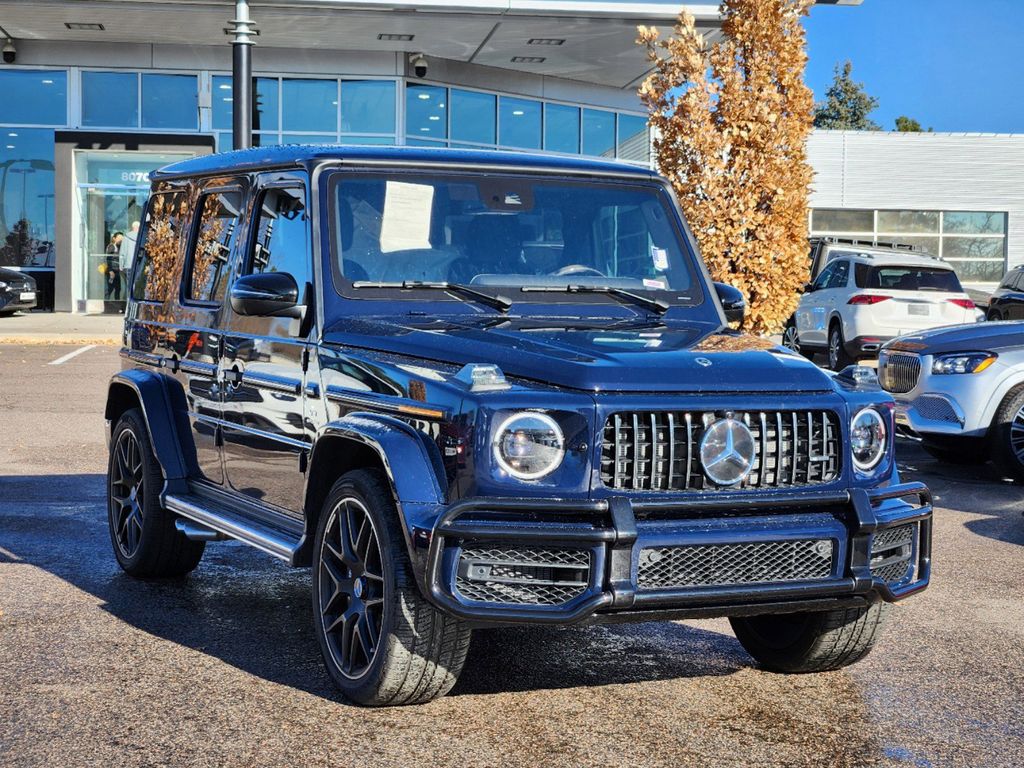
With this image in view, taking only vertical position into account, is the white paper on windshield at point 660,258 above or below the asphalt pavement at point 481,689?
above

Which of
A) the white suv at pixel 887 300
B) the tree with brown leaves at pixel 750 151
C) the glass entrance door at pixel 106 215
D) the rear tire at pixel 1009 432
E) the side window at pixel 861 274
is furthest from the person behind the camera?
the glass entrance door at pixel 106 215

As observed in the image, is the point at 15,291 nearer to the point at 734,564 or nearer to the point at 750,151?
the point at 750,151

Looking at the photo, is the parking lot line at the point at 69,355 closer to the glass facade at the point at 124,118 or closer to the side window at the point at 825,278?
the glass facade at the point at 124,118

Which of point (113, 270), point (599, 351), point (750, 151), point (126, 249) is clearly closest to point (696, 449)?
point (599, 351)

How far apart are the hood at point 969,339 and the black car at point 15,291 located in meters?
22.6

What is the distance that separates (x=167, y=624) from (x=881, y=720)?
2976 mm

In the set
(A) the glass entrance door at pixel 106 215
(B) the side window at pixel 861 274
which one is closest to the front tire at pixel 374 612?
(B) the side window at pixel 861 274

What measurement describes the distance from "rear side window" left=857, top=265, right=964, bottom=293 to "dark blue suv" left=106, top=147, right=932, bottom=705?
14.9 m

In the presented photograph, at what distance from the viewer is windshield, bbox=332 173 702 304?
561 cm

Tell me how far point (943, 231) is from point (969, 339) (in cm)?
3170

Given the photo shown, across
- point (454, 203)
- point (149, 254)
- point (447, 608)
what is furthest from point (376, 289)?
point (149, 254)

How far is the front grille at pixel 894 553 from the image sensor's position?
470 cm

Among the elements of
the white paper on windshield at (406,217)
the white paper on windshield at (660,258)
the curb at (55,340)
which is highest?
the white paper on windshield at (406,217)

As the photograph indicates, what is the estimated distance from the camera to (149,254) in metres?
7.45
